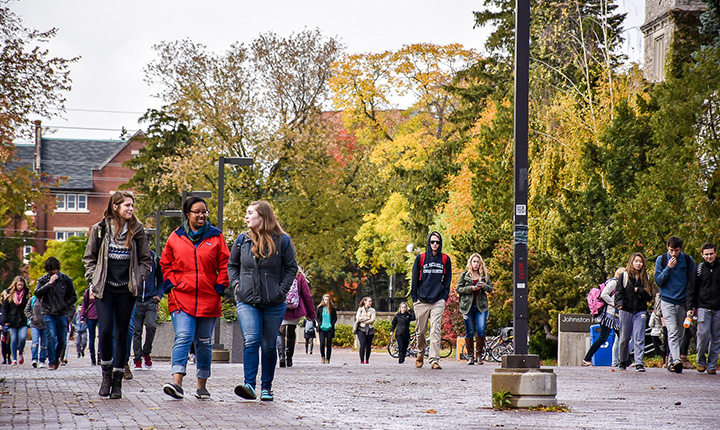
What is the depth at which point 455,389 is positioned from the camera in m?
11.8

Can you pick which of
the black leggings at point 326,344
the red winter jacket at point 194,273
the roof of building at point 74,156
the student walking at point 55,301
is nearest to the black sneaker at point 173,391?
the red winter jacket at point 194,273

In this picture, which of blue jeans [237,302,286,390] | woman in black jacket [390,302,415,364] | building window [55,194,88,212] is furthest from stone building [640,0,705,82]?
building window [55,194,88,212]

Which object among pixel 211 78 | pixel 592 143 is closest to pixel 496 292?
pixel 592 143

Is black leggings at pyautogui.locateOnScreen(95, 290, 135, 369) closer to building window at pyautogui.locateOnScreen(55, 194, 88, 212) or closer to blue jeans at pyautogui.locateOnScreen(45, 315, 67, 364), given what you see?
blue jeans at pyautogui.locateOnScreen(45, 315, 67, 364)

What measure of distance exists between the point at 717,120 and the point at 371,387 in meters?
13.6

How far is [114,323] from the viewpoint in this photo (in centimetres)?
1012

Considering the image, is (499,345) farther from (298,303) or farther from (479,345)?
(298,303)

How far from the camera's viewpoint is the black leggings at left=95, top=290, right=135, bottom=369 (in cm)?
1003

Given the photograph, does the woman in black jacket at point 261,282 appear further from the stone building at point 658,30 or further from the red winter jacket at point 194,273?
the stone building at point 658,30

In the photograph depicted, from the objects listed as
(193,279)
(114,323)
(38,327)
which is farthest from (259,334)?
(38,327)

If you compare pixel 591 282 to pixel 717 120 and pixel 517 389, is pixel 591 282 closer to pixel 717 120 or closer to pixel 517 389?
pixel 717 120

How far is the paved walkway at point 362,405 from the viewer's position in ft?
26.2

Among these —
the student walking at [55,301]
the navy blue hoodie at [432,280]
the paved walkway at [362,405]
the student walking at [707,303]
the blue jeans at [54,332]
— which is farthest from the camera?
the blue jeans at [54,332]

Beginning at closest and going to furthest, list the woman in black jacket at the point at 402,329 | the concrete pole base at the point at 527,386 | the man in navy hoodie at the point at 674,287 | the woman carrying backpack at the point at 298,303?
the concrete pole base at the point at 527,386 → the man in navy hoodie at the point at 674,287 → the woman carrying backpack at the point at 298,303 → the woman in black jacket at the point at 402,329
